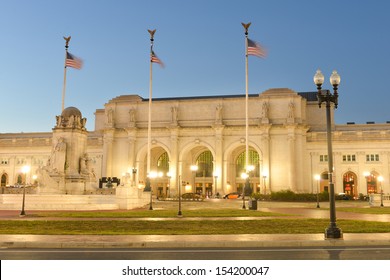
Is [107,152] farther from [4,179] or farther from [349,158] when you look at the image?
[349,158]

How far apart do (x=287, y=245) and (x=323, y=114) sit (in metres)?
89.5

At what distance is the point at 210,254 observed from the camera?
14367mm

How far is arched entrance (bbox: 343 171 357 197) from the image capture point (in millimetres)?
91875

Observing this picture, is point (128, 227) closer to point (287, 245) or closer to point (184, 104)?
point (287, 245)

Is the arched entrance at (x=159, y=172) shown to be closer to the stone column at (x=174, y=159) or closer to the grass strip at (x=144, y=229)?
the stone column at (x=174, y=159)

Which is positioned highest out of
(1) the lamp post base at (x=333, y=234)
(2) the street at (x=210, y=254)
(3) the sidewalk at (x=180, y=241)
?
(1) the lamp post base at (x=333, y=234)

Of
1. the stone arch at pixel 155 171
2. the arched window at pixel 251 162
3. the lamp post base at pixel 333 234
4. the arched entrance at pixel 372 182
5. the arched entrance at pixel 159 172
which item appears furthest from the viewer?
the arched entrance at pixel 159 172

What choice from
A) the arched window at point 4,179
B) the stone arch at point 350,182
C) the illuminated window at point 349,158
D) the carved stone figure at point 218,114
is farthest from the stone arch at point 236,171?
the arched window at point 4,179

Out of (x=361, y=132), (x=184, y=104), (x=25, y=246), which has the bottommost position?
(x=25, y=246)

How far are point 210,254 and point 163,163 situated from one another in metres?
92.1

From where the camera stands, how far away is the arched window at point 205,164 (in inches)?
4021

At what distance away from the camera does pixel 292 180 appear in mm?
90250

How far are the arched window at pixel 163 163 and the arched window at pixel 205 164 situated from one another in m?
7.64
